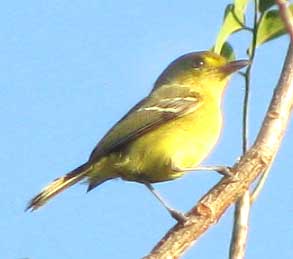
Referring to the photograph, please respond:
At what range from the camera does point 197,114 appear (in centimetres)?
625

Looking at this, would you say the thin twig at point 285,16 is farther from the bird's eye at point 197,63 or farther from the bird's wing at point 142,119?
the bird's eye at point 197,63

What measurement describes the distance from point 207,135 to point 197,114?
0.27m

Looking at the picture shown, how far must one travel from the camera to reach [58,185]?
532 cm

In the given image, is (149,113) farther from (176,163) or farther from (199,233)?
(199,233)

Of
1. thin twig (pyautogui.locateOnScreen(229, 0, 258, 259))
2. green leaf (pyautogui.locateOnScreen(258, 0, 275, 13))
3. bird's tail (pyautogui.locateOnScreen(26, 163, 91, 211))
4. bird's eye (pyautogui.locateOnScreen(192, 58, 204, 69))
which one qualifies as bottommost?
thin twig (pyautogui.locateOnScreen(229, 0, 258, 259))

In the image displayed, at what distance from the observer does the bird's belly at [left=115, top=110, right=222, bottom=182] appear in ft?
19.1

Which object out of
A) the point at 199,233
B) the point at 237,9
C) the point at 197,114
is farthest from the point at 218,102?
the point at 199,233

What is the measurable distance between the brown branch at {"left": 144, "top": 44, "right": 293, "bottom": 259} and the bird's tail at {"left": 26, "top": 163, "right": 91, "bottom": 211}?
1.45 metres

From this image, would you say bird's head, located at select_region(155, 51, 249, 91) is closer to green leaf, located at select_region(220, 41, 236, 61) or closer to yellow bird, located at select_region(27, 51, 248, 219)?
yellow bird, located at select_region(27, 51, 248, 219)

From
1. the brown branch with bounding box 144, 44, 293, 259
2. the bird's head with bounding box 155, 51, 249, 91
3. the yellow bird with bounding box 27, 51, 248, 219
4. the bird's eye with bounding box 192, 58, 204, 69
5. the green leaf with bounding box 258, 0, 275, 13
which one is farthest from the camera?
the bird's eye with bounding box 192, 58, 204, 69

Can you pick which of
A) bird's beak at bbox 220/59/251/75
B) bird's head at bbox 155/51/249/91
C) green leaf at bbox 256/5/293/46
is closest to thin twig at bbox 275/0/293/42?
green leaf at bbox 256/5/293/46

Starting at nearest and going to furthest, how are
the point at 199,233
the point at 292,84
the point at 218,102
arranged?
1. the point at 199,233
2. the point at 292,84
3. the point at 218,102

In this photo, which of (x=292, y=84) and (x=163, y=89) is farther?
(x=163, y=89)

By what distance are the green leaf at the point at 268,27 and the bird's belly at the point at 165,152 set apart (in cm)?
167
